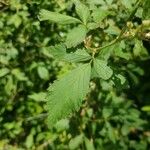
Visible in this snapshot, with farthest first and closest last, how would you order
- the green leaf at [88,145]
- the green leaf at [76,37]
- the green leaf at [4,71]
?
the green leaf at [88,145]
the green leaf at [4,71]
the green leaf at [76,37]

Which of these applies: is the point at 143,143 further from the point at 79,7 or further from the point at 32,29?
the point at 79,7

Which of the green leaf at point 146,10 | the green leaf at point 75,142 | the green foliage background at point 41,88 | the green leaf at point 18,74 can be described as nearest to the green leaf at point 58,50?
the green leaf at point 146,10

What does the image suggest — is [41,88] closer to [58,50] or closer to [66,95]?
[58,50]

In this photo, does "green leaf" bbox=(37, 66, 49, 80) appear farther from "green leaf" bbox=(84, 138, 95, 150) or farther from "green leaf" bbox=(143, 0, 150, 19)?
"green leaf" bbox=(143, 0, 150, 19)

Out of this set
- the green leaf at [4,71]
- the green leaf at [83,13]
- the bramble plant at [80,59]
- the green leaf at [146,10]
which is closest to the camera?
the green leaf at [146,10]

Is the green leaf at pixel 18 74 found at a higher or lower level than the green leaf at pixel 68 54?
lower

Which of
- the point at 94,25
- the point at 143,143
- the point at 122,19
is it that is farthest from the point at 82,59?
the point at 143,143

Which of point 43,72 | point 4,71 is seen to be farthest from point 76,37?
point 43,72

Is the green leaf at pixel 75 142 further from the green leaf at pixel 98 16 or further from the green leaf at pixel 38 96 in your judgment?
the green leaf at pixel 98 16
